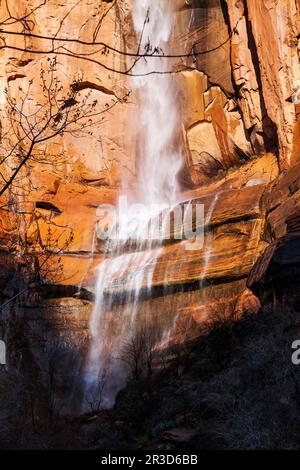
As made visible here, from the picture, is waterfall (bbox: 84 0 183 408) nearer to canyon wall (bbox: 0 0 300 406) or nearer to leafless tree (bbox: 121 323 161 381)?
canyon wall (bbox: 0 0 300 406)

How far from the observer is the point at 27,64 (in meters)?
31.1

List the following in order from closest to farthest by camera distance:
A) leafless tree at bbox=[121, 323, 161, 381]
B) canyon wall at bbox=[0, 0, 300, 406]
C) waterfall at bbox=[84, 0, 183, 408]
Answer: leafless tree at bbox=[121, 323, 161, 381] → canyon wall at bbox=[0, 0, 300, 406] → waterfall at bbox=[84, 0, 183, 408]

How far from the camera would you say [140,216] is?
29.1m

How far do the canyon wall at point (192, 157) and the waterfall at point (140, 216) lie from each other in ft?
1.57

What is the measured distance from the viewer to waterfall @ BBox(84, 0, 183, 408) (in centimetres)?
2347

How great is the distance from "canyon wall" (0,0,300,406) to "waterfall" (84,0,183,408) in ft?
1.57

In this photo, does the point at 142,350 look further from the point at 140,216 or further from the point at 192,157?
the point at 192,157

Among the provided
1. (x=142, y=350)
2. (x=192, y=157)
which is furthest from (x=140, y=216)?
(x=142, y=350)

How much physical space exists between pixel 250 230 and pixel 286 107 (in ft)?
20.0

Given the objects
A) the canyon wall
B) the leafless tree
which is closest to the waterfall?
the canyon wall

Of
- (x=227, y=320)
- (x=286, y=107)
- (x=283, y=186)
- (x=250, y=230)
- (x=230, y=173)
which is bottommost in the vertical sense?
(x=227, y=320)

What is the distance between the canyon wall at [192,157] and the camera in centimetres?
2153
